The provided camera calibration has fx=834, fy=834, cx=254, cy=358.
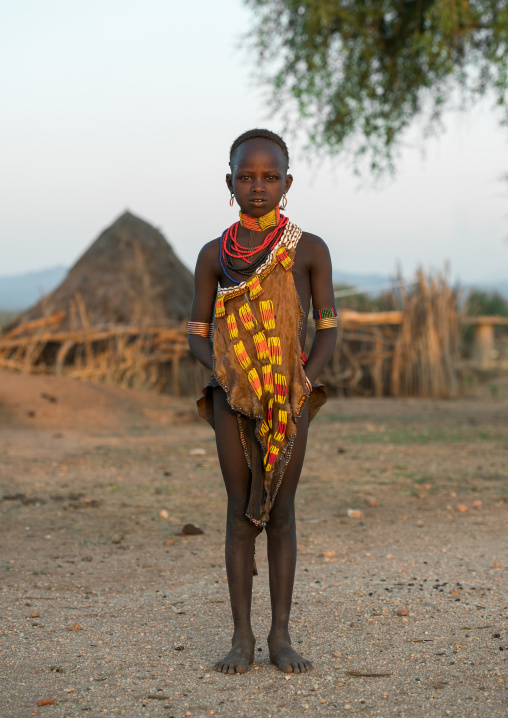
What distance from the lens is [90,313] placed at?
13.6 meters

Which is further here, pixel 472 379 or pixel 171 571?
pixel 472 379

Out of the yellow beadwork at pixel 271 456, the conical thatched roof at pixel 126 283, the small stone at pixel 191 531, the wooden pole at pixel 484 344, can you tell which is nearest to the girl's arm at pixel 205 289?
the yellow beadwork at pixel 271 456

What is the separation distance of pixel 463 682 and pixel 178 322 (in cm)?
1108

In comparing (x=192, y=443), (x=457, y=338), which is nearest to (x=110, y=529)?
(x=192, y=443)

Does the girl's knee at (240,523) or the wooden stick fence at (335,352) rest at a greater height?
the wooden stick fence at (335,352)

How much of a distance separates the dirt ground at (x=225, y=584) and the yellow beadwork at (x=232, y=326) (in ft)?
4.10

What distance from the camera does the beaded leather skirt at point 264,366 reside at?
302cm

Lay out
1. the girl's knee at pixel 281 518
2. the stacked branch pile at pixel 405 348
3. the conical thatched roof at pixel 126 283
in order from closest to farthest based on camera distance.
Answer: the girl's knee at pixel 281 518, the stacked branch pile at pixel 405 348, the conical thatched roof at pixel 126 283

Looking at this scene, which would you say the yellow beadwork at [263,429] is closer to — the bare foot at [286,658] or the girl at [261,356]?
the girl at [261,356]

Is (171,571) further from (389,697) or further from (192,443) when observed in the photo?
(192,443)

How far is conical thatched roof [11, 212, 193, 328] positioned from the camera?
13781 mm

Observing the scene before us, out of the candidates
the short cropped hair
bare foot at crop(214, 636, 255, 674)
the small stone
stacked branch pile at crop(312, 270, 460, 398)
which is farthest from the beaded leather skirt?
stacked branch pile at crop(312, 270, 460, 398)

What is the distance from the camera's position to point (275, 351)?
9.92 ft

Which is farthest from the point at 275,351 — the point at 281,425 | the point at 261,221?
the point at 261,221
